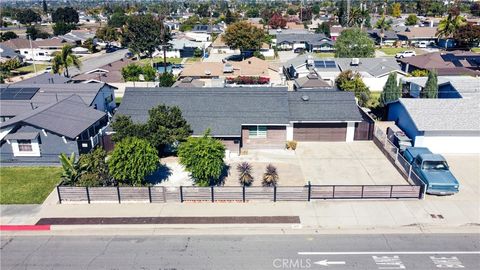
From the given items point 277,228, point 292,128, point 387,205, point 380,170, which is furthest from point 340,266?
point 292,128

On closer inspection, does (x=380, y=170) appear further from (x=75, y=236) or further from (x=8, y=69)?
(x=8, y=69)

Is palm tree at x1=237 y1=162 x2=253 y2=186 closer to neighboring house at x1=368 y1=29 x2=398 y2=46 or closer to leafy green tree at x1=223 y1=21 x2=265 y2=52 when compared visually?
leafy green tree at x1=223 y1=21 x2=265 y2=52

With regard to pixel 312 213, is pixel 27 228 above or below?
below

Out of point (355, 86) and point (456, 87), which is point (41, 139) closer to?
point (355, 86)

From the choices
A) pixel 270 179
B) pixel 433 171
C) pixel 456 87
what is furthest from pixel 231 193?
pixel 456 87

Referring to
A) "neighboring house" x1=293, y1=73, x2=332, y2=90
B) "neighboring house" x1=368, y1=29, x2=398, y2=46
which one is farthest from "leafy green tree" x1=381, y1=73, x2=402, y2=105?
"neighboring house" x1=368, y1=29, x2=398, y2=46

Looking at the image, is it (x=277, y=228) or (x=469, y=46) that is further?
(x=469, y=46)

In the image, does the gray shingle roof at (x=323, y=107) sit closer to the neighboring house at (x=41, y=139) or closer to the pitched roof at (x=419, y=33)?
the neighboring house at (x=41, y=139)
